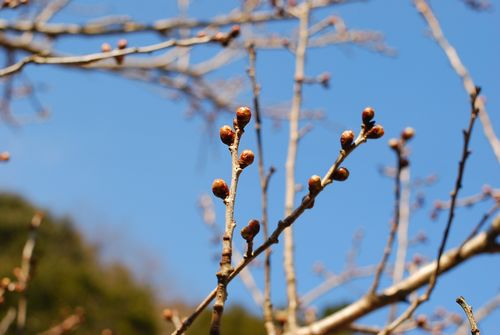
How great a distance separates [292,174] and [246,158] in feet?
4.09

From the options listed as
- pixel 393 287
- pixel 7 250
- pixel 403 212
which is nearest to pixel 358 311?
pixel 393 287

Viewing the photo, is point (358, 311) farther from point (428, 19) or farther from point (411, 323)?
point (428, 19)

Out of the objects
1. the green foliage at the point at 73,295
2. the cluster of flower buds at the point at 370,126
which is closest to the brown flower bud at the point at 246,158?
the cluster of flower buds at the point at 370,126

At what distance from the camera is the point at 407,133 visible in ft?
5.25

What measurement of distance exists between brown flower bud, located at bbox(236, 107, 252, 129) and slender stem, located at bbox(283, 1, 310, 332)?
1.13 m

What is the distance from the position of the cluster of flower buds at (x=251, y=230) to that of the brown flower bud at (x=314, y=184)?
0.30ft

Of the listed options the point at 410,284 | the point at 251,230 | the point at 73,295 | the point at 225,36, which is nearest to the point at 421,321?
the point at 410,284

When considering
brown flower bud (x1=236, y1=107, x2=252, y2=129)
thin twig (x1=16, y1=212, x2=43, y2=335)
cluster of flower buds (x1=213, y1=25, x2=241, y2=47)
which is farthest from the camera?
thin twig (x1=16, y1=212, x2=43, y2=335)

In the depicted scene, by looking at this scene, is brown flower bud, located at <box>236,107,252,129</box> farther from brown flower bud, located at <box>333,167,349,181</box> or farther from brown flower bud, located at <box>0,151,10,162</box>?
brown flower bud, located at <box>0,151,10,162</box>

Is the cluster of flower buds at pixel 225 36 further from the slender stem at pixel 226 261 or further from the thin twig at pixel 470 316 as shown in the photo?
the thin twig at pixel 470 316

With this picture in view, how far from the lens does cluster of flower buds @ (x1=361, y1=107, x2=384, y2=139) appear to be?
2.69 ft

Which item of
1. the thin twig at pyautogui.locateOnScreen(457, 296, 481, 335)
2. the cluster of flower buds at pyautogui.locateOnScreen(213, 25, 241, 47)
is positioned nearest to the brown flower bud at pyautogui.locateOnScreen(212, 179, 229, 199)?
the thin twig at pyautogui.locateOnScreen(457, 296, 481, 335)

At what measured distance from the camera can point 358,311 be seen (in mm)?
1779

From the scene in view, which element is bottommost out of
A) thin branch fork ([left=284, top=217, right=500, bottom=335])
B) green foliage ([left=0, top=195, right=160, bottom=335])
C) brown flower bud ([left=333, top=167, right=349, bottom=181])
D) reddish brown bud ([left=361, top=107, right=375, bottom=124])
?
brown flower bud ([left=333, top=167, right=349, bottom=181])
